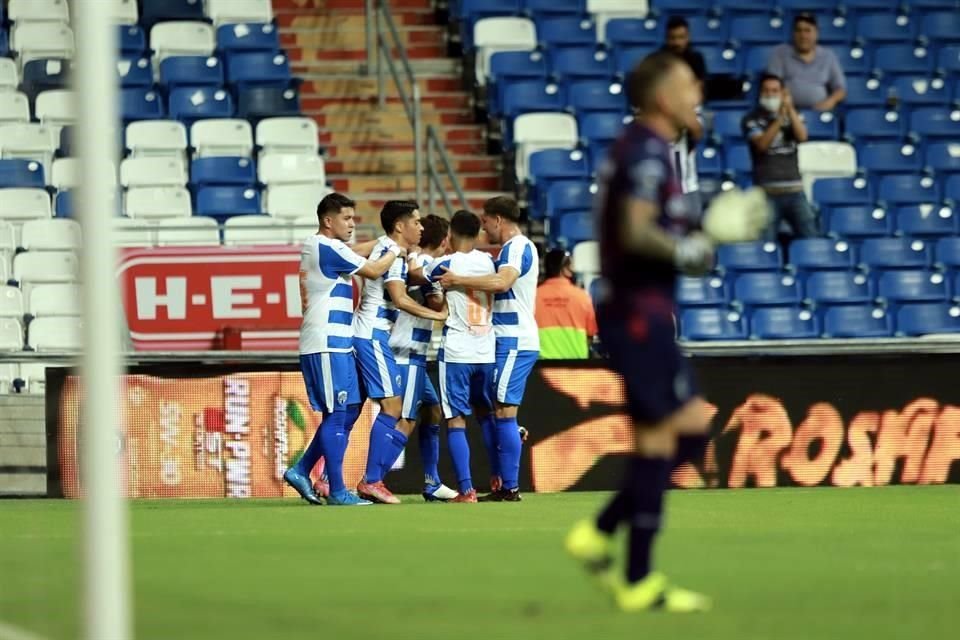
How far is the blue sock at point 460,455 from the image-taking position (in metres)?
13.0

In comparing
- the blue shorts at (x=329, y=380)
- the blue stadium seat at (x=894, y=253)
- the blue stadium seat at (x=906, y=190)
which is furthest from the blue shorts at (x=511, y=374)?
the blue stadium seat at (x=906, y=190)

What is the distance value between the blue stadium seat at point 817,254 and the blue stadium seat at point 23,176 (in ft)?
23.4

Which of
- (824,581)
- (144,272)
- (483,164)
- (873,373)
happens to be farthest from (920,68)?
(824,581)

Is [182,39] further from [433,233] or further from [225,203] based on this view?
[433,233]

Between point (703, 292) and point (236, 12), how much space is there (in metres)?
5.98

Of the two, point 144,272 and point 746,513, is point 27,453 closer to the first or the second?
point 144,272

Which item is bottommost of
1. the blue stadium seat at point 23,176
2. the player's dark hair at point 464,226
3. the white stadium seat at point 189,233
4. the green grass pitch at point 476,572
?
the green grass pitch at point 476,572

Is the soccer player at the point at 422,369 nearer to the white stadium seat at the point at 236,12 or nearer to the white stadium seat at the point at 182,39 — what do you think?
the white stadium seat at the point at 182,39

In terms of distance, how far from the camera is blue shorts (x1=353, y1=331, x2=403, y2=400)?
12.9m

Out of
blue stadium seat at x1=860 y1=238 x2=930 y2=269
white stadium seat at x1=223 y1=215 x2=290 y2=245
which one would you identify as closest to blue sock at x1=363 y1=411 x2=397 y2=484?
white stadium seat at x1=223 y1=215 x2=290 y2=245

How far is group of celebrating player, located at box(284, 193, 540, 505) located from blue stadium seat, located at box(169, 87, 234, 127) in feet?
20.2

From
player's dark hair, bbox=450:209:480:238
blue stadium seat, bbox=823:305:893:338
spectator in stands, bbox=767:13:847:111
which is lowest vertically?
blue stadium seat, bbox=823:305:893:338

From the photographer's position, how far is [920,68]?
20.9 m

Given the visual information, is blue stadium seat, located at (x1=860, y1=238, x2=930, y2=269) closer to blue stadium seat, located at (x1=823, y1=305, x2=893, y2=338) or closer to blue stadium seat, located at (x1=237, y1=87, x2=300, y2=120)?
blue stadium seat, located at (x1=823, y1=305, x2=893, y2=338)
